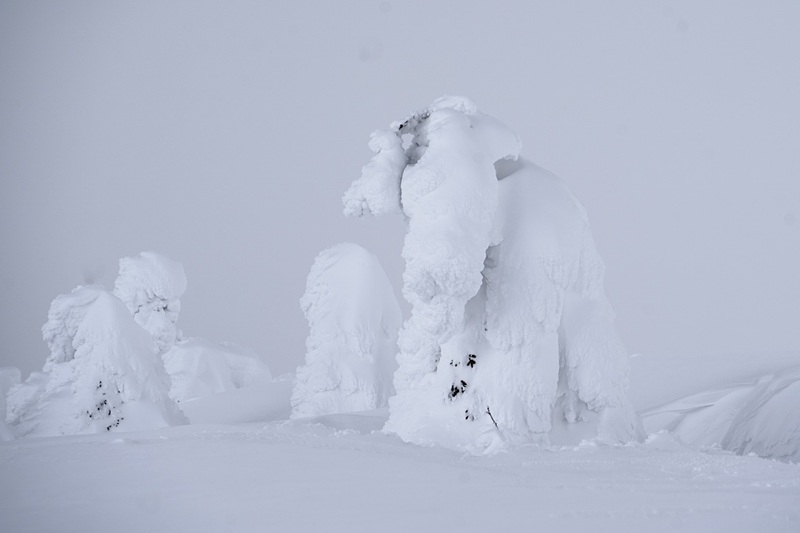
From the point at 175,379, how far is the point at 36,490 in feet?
71.9

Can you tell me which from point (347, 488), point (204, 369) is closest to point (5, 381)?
point (204, 369)

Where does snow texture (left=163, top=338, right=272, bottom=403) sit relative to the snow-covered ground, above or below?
above

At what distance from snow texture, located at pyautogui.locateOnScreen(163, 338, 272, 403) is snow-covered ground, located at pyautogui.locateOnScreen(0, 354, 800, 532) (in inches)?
740

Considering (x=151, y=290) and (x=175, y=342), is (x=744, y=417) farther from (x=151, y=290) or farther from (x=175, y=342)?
(x=175, y=342)

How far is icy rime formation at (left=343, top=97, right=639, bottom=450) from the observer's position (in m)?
12.6

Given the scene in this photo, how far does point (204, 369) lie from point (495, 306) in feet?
54.6

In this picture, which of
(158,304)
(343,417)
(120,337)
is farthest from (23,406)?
(343,417)

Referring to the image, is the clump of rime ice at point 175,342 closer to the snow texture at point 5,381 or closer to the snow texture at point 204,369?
the snow texture at point 204,369

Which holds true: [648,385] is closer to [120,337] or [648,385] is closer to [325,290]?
[325,290]

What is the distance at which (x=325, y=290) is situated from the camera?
21.2 metres

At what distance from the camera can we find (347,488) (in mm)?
6441

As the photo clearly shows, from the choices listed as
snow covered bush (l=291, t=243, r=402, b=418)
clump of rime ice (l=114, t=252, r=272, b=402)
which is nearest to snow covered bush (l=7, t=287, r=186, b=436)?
snow covered bush (l=291, t=243, r=402, b=418)

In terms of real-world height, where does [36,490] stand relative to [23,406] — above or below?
below

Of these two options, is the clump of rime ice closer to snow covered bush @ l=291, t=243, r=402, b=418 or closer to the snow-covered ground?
snow covered bush @ l=291, t=243, r=402, b=418
